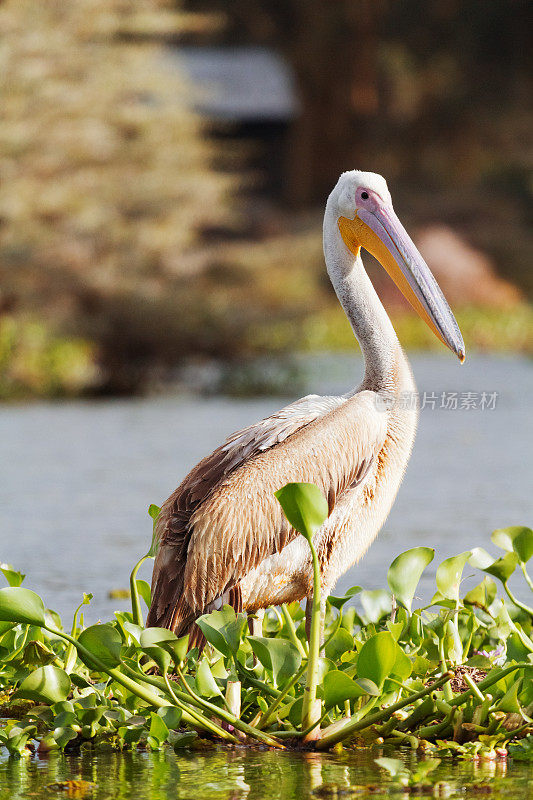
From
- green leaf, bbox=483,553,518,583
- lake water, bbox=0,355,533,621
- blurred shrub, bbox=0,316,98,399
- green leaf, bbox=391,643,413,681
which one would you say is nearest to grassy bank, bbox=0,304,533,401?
blurred shrub, bbox=0,316,98,399

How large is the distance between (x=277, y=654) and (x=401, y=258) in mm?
1567

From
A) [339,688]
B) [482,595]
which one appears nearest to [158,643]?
[339,688]

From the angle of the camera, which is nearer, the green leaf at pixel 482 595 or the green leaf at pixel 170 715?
the green leaf at pixel 170 715

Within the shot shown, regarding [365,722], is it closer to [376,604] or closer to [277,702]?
[277,702]

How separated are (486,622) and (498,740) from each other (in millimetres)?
1053

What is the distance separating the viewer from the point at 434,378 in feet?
49.5

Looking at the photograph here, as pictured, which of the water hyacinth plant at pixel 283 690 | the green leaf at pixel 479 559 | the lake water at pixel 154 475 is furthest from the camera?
the lake water at pixel 154 475

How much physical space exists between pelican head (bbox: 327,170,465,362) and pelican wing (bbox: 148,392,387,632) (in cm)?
53

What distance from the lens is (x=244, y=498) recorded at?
161 inches

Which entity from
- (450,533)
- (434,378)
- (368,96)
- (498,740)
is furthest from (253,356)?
(368,96)

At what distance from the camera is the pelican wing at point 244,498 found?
4.08 meters

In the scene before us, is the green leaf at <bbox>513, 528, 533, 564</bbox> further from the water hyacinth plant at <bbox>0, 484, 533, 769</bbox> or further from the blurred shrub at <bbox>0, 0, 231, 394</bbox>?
the blurred shrub at <bbox>0, 0, 231, 394</bbox>

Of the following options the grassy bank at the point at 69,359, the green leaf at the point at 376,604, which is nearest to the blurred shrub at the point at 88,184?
the grassy bank at the point at 69,359

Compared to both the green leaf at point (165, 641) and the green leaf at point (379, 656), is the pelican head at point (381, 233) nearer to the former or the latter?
the green leaf at point (379, 656)
